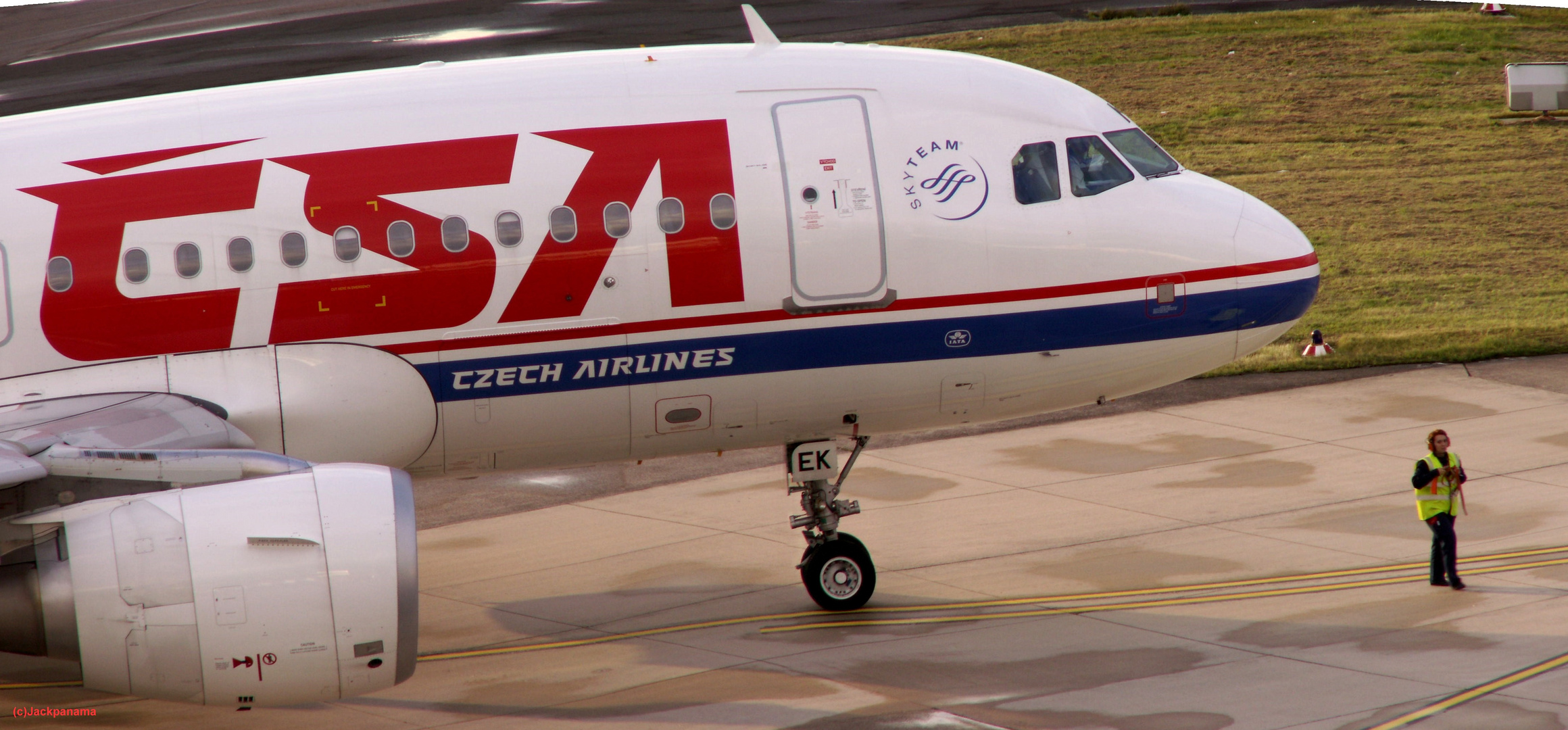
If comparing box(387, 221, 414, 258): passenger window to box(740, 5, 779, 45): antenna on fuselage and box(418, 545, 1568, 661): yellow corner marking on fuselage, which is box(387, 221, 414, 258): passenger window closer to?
box(740, 5, 779, 45): antenna on fuselage

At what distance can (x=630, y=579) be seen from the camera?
1706 cm

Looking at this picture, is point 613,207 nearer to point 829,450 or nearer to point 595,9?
point 829,450

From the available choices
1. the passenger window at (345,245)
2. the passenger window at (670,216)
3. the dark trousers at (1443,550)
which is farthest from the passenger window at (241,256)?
the dark trousers at (1443,550)

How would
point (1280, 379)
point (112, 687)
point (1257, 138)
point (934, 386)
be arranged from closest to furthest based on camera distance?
point (112, 687)
point (934, 386)
point (1280, 379)
point (1257, 138)

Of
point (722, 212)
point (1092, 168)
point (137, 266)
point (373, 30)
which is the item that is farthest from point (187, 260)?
point (373, 30)

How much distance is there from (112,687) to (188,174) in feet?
15.6

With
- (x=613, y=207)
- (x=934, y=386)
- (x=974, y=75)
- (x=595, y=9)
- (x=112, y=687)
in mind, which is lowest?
(x=112, y=687)

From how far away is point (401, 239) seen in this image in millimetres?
13125

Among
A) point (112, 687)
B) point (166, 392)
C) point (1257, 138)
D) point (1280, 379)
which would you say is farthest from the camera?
point (1257, 138)

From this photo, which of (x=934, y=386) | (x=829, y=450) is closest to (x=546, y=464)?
(x=829, y=450)

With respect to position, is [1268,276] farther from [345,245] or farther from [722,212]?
[345,245]

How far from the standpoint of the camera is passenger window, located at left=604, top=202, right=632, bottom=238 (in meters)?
13.4

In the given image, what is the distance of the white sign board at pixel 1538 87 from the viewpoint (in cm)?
3944

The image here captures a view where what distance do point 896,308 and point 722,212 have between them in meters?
1.81
